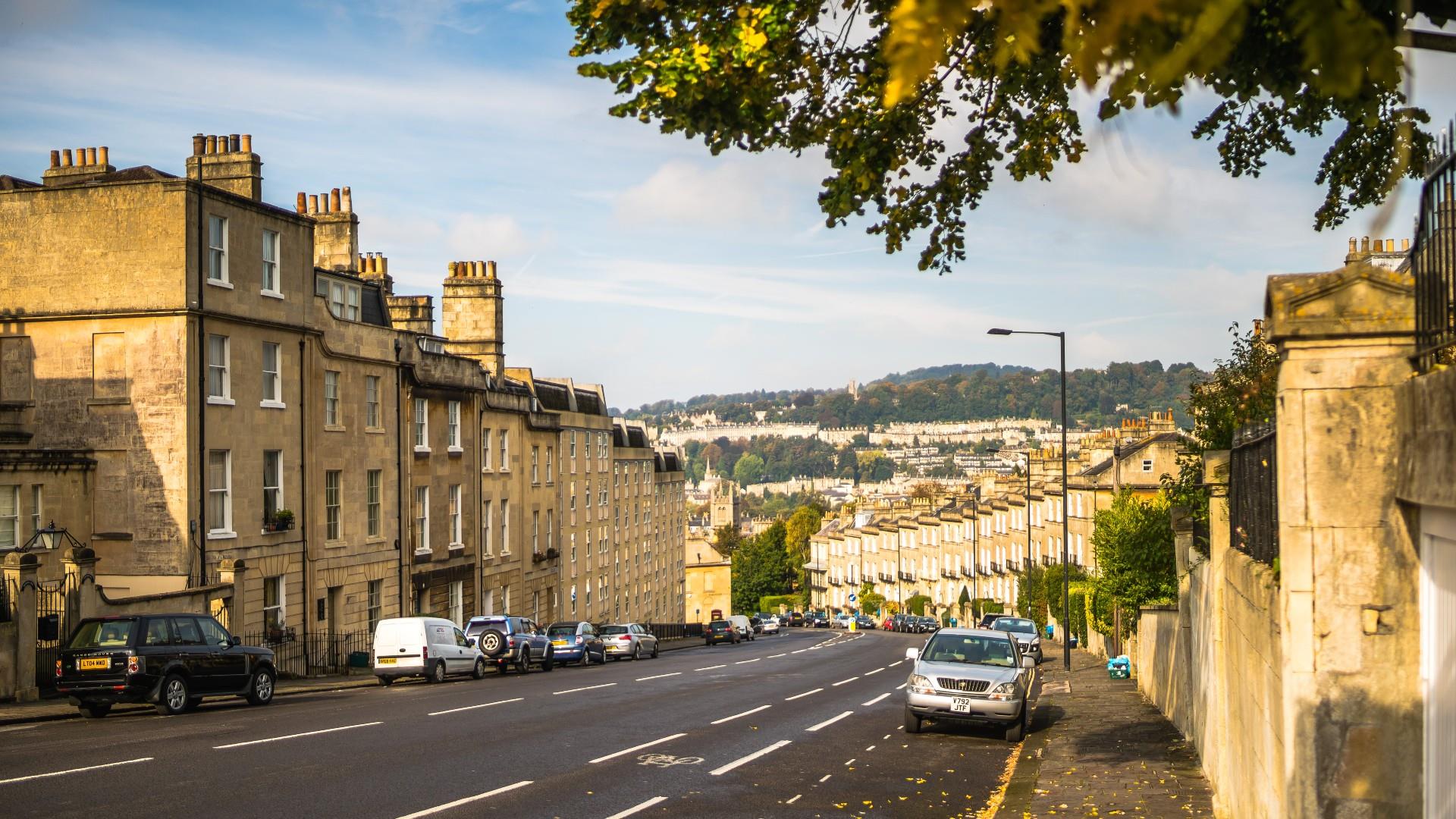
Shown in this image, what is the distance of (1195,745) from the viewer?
1725 centimetres

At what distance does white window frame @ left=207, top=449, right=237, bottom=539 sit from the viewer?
32.7 meters

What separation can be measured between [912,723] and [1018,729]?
1731 mm

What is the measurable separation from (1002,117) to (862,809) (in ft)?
23.8

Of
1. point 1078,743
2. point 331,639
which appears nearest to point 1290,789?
point 1078,743

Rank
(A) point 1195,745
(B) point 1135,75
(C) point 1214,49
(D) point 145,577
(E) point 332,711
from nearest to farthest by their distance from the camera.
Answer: (C) point 1214,49
(B) point 1135,75
(A) point 1195,745
(E) point 332,711
(D) point 145,577

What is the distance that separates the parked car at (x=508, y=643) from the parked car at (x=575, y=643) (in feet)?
4.84

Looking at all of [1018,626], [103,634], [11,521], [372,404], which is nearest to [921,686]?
[103,634]

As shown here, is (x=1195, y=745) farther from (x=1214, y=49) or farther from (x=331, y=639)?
(x=331, y=639)

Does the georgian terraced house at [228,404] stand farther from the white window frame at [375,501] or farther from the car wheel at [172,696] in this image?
the car wheel at [172,696]

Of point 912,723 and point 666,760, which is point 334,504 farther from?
point 666,760

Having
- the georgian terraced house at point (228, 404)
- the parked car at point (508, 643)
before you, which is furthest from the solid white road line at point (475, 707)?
the parked car at point (508, 643)

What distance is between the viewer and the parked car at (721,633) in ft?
249

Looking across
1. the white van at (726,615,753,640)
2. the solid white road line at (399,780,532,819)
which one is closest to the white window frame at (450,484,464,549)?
the white van at (726,615,753,640)

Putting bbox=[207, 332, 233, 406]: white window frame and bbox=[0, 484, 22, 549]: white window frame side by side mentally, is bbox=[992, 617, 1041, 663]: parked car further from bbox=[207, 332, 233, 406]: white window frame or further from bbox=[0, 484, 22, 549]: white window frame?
bbox=[0, 484, 22, 549]: white window frame
